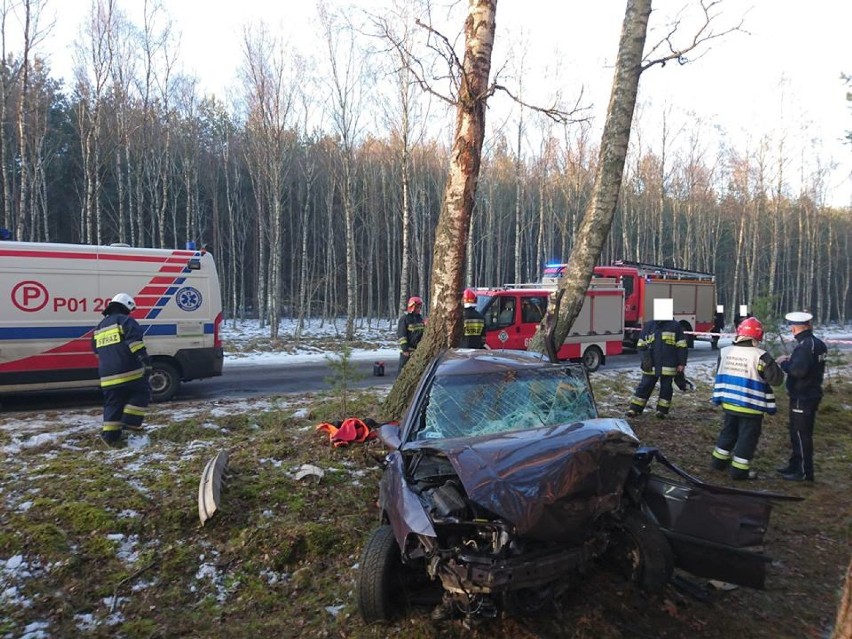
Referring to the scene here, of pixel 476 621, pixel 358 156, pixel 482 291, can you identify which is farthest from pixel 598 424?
pixel 358 156

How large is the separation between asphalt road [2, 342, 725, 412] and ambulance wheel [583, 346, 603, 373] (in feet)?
0.82

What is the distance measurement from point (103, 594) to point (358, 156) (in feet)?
108

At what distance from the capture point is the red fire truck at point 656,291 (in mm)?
19875

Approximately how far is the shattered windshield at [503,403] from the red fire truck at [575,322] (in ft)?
28.2

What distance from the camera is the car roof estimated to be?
441 centimetres

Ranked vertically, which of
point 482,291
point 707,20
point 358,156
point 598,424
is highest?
point 358,156

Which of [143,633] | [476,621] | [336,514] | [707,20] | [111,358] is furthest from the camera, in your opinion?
[707,20]

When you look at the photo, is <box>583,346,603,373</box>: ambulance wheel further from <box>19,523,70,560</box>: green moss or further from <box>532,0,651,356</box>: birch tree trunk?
<box>19,523,70,560</box>: green moss

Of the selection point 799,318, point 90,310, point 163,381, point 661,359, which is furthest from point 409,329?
point 799,318

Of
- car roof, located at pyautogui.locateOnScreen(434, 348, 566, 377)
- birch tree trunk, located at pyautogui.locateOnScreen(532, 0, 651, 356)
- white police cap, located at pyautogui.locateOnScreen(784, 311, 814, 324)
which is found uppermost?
birch tree trunk, located at pyautogui.locateOnScreen(532, 0, 651, 356)

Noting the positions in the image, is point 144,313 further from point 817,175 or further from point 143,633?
point 817,175

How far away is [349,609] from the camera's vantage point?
3.43 m

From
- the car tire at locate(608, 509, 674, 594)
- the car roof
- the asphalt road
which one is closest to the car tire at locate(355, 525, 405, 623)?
the car tire at locate(608, 509, 674, 594)

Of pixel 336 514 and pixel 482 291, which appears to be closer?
pixel 336 514
